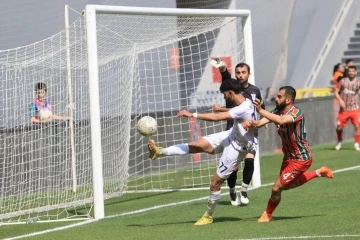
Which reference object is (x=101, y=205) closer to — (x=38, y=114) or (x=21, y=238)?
(x=21, y=238)

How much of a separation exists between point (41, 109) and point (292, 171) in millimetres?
5430

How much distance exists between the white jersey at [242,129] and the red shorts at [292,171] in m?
0.56

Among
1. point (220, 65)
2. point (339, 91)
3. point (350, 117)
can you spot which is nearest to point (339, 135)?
point (350, 117)

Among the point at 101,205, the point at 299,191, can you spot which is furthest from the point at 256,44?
the point at 101,205

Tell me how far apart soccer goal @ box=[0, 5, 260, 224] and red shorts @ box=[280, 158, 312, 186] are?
9.36 ft

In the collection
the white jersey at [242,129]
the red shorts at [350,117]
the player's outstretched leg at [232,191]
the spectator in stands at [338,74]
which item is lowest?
the player's outstretched leg at [232,191]

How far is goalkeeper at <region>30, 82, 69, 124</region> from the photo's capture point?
16.8m

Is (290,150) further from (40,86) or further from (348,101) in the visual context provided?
(348,101)

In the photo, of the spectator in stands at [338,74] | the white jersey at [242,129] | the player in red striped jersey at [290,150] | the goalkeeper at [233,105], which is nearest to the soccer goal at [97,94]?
the goalkeeper at [233,105]

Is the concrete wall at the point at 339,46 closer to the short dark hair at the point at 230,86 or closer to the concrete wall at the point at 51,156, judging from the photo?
the concrete wall at the point at 51,156

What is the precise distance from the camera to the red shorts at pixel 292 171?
1294cm

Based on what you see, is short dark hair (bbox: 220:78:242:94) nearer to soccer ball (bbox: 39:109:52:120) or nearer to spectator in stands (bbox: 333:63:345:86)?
soccer ball (bbox: 39:109:52:120)

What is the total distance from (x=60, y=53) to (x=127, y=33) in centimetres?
253

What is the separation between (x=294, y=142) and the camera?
13.0 m
